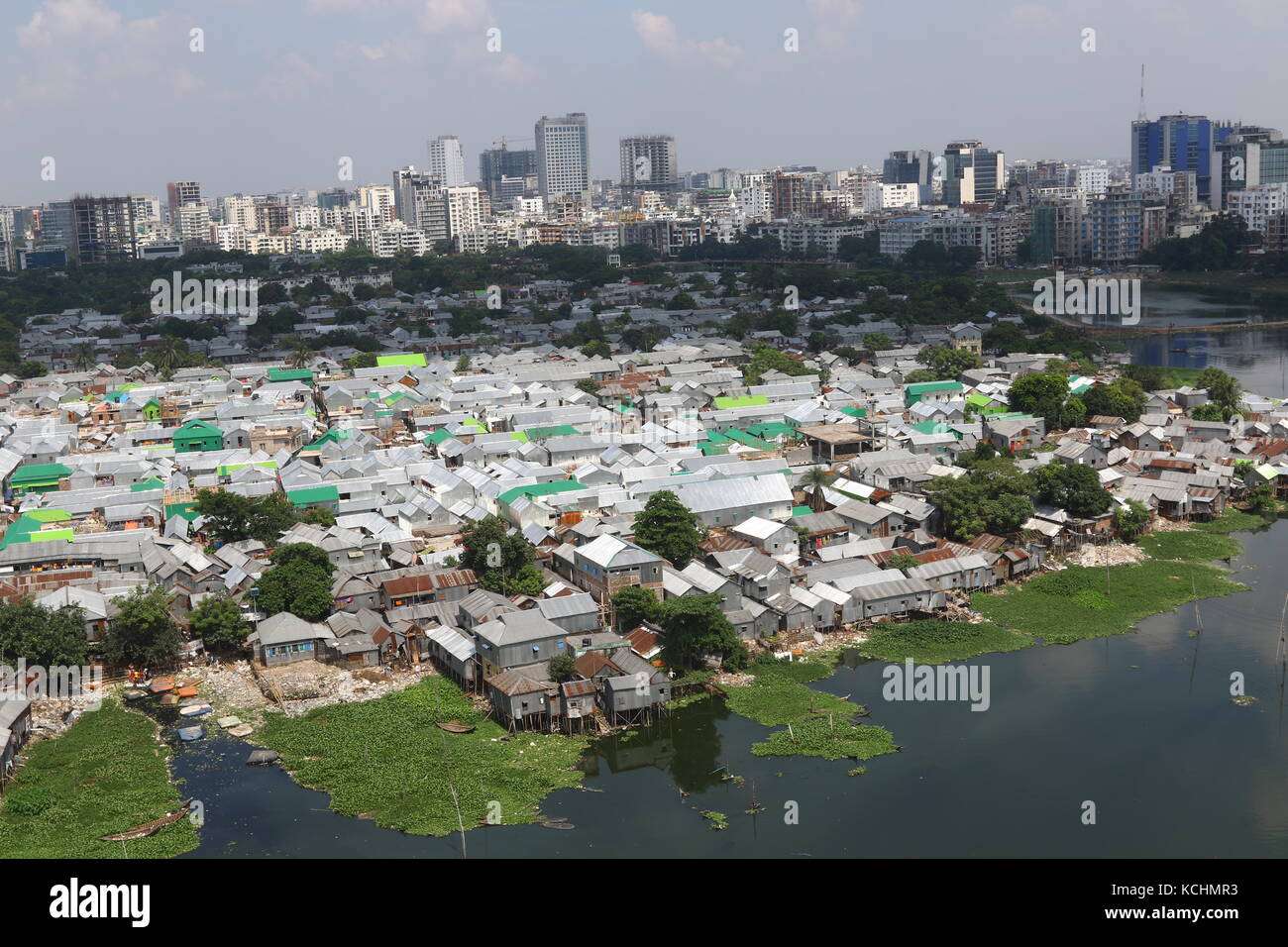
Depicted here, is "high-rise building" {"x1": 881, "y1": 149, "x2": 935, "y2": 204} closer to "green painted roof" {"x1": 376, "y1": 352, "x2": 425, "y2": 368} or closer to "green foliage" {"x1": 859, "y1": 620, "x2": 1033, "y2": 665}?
"green painted roof" {"x1": 376, "y1": 352, "x2": 425, "y2": 368}

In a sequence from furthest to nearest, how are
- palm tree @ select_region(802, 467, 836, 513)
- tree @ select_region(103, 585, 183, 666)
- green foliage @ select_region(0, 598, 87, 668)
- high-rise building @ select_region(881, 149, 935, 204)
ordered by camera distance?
1. high-rise building @ select_region(881, 149, 935, 204)
2. palm tree @ select_region(802, 467, 836, 513)
3. tree @ select_region(103, 585, 183, 666)
4. green foliage @ select_region(0, 598, 87, 668)

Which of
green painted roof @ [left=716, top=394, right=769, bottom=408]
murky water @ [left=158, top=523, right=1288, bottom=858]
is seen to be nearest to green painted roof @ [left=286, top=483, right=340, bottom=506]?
murky water @ [left=158, top=523, right=1288, bottom=858]

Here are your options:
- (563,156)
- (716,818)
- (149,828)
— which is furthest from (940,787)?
(563,156)

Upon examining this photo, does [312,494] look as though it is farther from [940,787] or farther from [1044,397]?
[1044,397]

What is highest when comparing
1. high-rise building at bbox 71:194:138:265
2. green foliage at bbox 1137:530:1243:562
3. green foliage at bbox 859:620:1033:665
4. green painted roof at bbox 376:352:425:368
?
high-rise building at bbox 71:194:138:265

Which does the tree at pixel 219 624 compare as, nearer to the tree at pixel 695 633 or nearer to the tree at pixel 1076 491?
the tree at pixel 695 633

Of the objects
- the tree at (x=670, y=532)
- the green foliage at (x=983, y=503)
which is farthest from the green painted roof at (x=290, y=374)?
the green foliage at (x=983, y=503)
